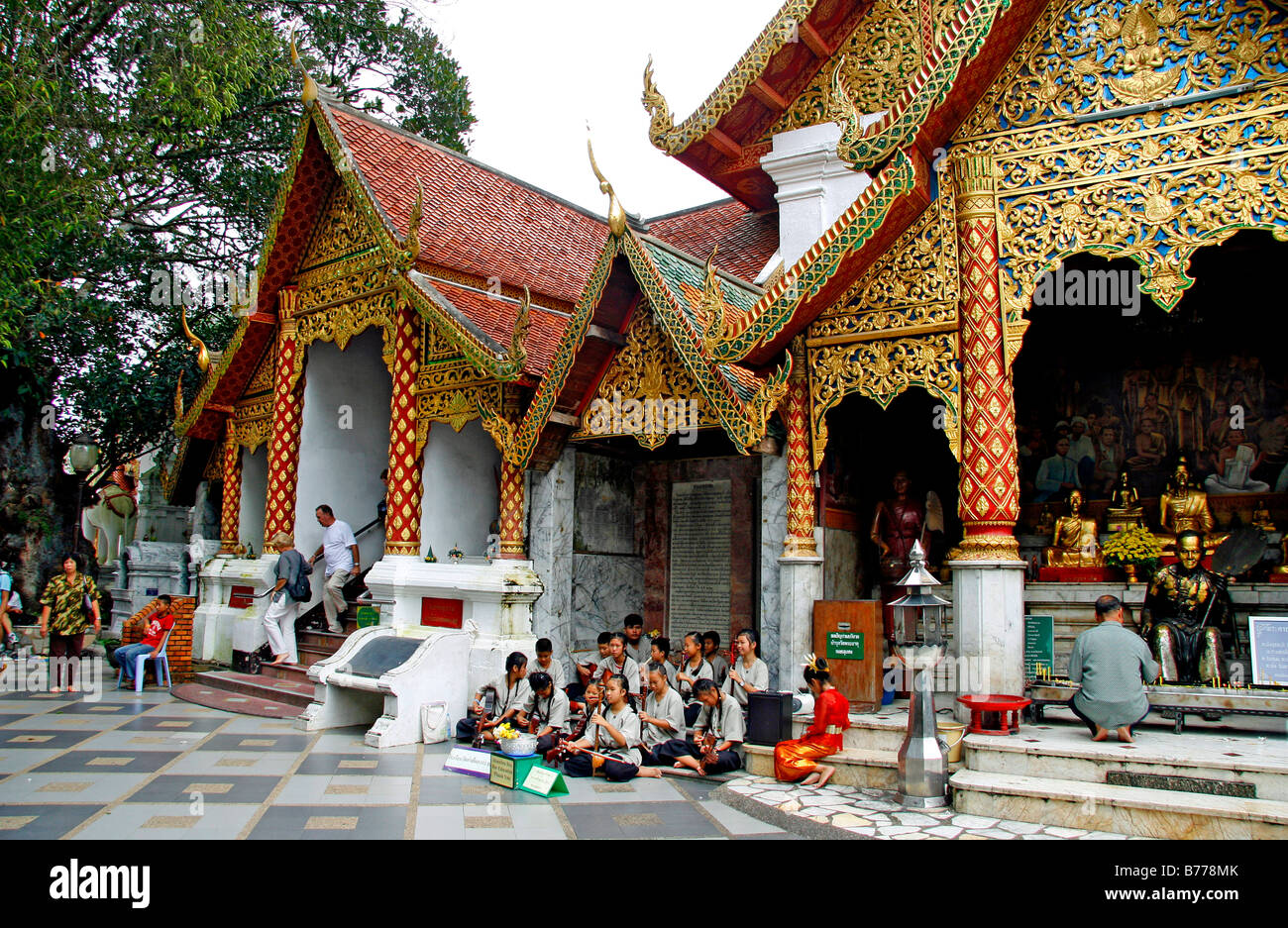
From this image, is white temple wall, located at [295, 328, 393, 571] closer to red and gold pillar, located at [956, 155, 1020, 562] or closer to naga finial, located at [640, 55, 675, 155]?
naga finial, located at [640, 55, 675, 155]

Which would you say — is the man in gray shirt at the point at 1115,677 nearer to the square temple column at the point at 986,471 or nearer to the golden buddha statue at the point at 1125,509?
the square temple column at the point at 986,471

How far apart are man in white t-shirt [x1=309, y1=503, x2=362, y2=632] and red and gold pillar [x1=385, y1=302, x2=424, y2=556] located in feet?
3.99

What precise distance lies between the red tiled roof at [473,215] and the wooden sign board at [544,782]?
689 cm

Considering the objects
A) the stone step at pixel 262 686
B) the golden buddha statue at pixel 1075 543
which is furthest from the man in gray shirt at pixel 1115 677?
the stone step at pixel 262 686

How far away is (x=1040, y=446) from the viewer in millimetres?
9555

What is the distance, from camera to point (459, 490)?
1168cm

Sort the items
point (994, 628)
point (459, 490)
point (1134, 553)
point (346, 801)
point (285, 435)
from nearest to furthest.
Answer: point (346, 801), point (994, 628), point (1134, 553), point (459, 490), point (285, 435)

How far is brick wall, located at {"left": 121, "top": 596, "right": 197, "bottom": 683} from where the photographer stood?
474 inches

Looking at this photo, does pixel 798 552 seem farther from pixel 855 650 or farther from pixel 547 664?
pixel 547 664

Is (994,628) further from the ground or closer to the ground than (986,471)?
closer to the ground

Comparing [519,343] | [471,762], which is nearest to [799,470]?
[519,343]

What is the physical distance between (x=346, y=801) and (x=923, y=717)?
381 centimetres

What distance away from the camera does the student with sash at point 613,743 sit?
696 cm

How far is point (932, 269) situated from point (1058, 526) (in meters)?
3.05
